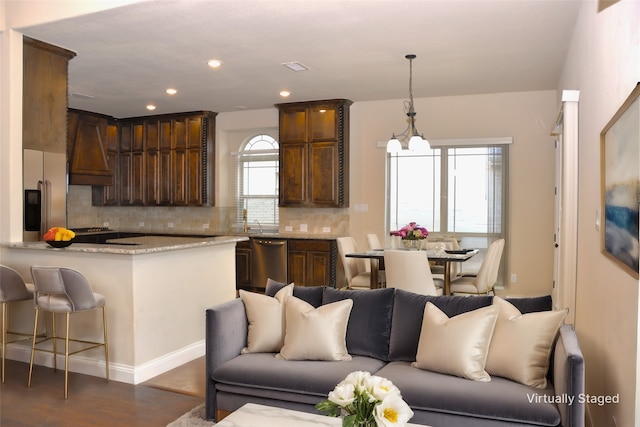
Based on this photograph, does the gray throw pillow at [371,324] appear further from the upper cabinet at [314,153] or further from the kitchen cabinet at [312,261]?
the upper cabinet at [314,153]

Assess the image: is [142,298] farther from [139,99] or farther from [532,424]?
[139,99]

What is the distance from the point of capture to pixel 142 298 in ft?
13.4

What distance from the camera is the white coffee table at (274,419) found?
2209 mm

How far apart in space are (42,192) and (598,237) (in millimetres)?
4551

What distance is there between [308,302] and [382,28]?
7.93ft

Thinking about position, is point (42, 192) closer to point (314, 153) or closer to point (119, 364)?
point (119, 364)

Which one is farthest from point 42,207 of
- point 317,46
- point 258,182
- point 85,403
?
point 258,182

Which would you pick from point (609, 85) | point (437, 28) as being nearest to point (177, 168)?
point (437, 28)

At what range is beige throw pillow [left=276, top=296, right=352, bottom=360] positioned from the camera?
10.1 feet

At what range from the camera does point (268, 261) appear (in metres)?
7.70

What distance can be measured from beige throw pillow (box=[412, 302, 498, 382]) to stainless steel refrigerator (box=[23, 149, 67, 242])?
376cm

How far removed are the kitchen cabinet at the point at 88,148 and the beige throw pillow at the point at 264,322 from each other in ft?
18.4

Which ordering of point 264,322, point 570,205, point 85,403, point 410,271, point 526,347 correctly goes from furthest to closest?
point 410,271
point 570,205
point 85,403
point 264,322
point 526,347

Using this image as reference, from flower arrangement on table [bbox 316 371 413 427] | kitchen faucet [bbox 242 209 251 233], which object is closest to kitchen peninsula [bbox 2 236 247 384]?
flower arrangement on table [bbox 316 371 413 427]
